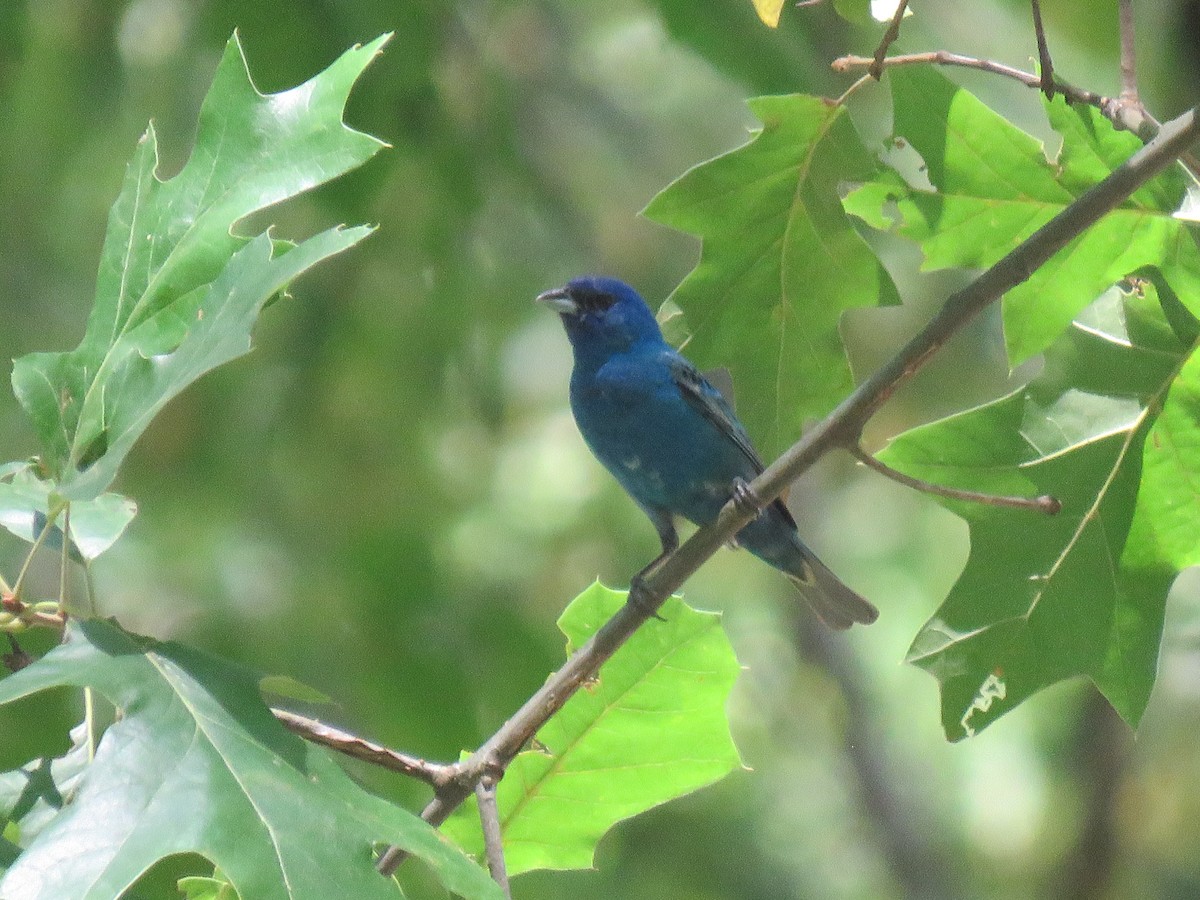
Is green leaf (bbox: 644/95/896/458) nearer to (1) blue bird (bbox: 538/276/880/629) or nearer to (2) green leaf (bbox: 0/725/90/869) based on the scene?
(1) blue bird (bbox: 538/276/880/629)

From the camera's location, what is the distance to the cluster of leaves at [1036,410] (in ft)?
9.25

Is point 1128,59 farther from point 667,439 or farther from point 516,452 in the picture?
point 516,452

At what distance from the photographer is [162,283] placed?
249 cm

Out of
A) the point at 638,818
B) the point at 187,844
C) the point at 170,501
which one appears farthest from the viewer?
the point at 638,818

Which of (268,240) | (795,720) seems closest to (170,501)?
(795,720)

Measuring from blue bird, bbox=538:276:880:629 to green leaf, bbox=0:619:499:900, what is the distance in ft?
8.31

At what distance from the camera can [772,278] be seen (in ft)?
10.1

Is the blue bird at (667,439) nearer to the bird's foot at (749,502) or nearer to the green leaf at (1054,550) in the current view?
the green leaf at (1054,550)

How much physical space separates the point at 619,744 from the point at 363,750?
2.70ft

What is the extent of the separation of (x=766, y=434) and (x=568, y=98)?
5416 mm

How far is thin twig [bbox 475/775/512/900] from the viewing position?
231 centimetres

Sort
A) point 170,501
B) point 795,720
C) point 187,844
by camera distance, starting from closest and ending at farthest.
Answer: point 187,844 → point 170,501 → point 795,720

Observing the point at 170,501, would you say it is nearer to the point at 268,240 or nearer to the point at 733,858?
the point at 733,858

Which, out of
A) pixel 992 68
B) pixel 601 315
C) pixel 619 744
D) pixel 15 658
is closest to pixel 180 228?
pixel 15 658
